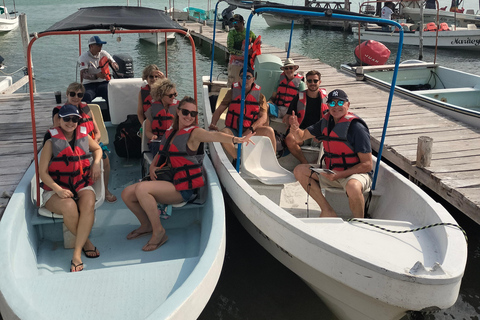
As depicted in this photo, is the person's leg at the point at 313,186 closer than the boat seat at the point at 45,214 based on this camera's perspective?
No

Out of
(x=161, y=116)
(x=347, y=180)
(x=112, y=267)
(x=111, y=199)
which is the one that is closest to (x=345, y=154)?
(x=347, y=180)

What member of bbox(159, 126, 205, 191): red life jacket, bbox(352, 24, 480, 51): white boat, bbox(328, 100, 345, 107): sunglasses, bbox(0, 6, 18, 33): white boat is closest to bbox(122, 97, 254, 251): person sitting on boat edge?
bbox(159, 126, 205, 191): red life jacket

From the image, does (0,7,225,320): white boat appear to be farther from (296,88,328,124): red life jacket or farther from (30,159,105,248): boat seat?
(296,88,328,124): red life jacket

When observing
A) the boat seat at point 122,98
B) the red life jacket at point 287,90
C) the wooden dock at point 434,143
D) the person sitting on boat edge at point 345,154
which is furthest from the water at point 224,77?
the boat seat at point 122,98

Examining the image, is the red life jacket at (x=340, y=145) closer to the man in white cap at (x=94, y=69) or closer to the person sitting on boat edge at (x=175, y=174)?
the person sitting on boat edge at (x=175, y=174)

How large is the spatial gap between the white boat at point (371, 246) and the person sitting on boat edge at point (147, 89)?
3.88ft

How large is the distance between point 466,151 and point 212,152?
3258 millimetres

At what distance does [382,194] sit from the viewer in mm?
4262

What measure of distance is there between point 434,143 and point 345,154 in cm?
267

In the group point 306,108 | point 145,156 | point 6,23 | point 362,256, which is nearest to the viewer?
point 362,256

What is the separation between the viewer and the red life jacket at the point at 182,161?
377cm

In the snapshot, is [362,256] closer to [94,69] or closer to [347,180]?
[347,180]

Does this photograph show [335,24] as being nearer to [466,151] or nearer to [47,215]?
[466,151]

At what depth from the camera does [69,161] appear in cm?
356
